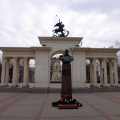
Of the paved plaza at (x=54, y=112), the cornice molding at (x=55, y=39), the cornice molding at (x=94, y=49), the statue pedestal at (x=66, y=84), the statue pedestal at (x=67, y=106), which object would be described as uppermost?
the cornice molding at (x=55, y=39)

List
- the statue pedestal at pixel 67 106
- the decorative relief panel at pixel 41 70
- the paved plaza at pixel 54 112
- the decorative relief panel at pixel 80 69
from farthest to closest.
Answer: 1. the decorative relief panel at pixel 80 69
2. the decorative relief panel at pixel 41 70
3. the statue pedestal at pixel 67 106
4. the paved plaza at pixel 54 112

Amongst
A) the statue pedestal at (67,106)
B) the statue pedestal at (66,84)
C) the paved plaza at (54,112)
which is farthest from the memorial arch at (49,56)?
the statue pedestal at (67,106)

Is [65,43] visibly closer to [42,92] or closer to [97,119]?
[42,92]

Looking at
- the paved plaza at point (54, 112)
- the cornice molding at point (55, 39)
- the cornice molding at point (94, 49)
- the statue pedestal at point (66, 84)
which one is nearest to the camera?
the paved plaza at point (54, 112)

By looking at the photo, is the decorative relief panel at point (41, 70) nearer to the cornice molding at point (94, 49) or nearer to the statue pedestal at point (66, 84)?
the cornice molding at point (94, 49)

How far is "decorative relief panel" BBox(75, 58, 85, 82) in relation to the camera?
2111 centimetres

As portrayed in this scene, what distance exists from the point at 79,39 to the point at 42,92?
979cm

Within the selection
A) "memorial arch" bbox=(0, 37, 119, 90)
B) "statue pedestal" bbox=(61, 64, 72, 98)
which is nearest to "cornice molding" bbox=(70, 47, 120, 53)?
"memorial arch" bbox=(0, 37, 119, 90)

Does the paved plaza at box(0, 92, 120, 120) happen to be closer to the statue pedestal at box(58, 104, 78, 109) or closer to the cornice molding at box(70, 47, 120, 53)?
→ the statue pedestal at box(58, 104, 78, 109)

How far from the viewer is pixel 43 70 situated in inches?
832

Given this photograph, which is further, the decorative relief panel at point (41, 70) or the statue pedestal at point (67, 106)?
the decorative relief panel at point (41, 70)

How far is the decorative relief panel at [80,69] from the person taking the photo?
21.1m

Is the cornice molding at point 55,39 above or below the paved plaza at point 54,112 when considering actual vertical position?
above

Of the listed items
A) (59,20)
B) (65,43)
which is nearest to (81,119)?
(65,43)
